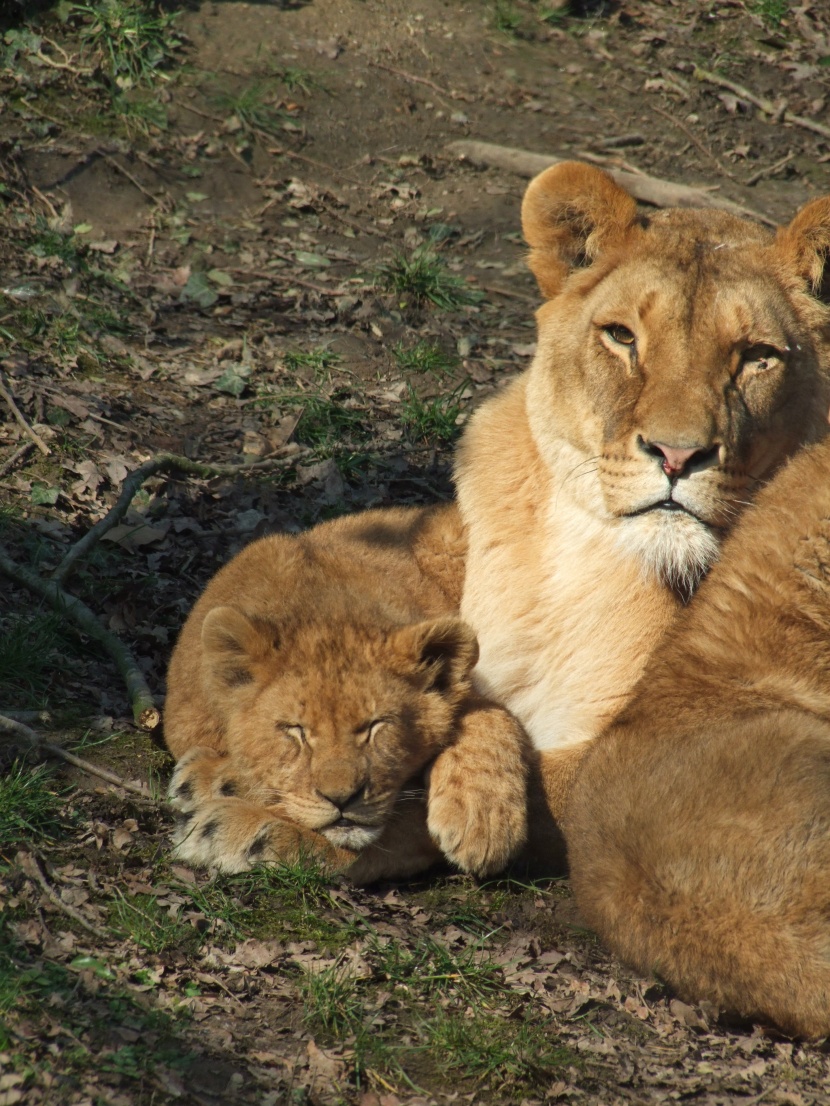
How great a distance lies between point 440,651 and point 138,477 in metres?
2.48

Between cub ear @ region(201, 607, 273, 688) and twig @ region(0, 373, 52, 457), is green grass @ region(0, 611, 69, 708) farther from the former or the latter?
twig @ region(0, 373, 52, 457)

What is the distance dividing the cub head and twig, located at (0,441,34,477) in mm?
2531

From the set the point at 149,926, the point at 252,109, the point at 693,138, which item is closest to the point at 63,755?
the point at 149,926

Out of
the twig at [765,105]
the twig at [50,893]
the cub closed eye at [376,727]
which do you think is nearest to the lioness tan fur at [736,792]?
the cub closed eye at [376,727]

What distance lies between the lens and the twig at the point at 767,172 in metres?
11.6

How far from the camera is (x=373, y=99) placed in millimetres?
11656

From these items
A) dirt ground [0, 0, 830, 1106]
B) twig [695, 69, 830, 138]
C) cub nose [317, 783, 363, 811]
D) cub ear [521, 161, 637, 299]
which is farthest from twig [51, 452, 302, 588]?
twig [695, 69, 830, 138]

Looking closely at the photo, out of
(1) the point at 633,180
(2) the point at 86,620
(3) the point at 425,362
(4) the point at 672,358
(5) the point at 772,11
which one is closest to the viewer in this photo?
(4) the point at 672,358

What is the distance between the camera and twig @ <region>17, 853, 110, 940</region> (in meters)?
3.95

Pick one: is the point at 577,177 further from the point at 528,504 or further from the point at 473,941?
the point at 473,941

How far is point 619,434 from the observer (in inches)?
179

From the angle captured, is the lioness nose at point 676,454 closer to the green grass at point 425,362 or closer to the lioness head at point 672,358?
the lioness head at point 672,358

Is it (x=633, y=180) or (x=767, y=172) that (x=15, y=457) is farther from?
(x=767, y=172)

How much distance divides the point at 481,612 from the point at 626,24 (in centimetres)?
1063
